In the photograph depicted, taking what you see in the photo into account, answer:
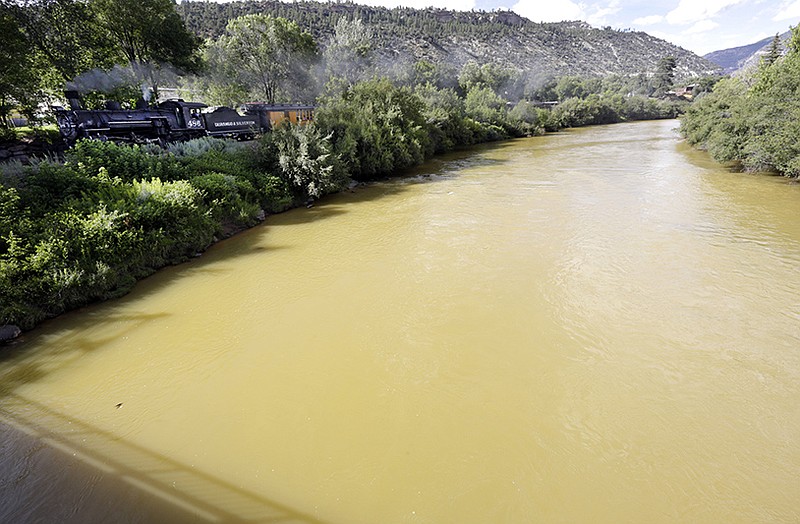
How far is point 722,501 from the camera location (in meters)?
4.07

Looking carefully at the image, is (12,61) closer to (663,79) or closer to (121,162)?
(121,162)

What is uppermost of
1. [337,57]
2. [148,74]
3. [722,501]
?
[337,57]

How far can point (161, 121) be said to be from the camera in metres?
16.0

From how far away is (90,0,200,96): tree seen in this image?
19.8 m

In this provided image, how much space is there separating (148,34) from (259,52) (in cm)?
1568

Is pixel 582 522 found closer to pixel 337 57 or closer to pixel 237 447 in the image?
pixel 237 447

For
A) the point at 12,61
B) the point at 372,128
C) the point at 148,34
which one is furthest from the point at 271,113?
the point at 12,61

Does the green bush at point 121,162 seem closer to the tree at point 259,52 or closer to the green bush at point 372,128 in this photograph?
the green bush at point 372,128

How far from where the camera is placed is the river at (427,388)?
4188mm

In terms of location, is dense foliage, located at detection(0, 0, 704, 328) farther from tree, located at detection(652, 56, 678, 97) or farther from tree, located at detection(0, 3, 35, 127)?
tree, located at detection(652, 56, 678, 97)

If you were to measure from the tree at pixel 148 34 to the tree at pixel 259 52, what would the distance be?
461 inches

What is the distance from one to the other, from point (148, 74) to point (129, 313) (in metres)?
23.3

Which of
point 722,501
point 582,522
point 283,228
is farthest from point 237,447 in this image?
point 283,228

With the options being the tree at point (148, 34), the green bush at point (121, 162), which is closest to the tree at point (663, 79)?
the tree at point (148, 34)
